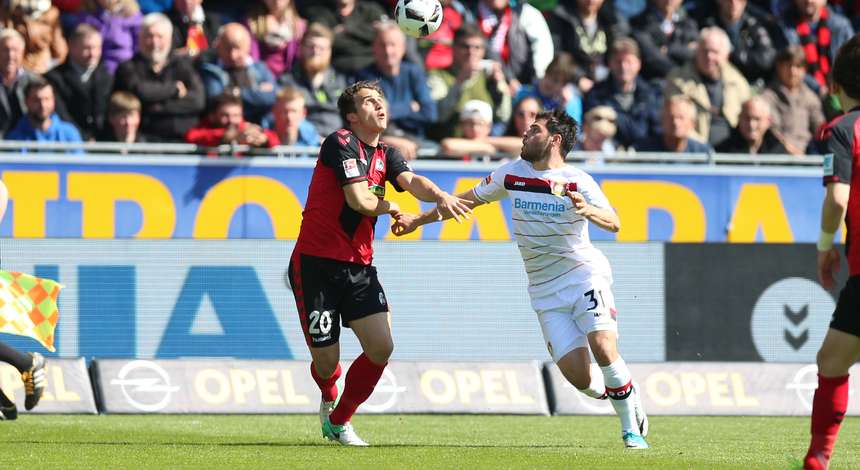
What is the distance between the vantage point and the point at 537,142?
1003 cm

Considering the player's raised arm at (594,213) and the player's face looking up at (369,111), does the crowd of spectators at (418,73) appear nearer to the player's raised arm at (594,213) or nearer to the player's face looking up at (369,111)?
the player's face looking up at (369,111)

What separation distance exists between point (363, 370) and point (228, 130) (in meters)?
5.50

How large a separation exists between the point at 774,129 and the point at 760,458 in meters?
8.03

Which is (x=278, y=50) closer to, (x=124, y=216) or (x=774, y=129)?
(x=124, y=216)

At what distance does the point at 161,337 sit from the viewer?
45.7ft

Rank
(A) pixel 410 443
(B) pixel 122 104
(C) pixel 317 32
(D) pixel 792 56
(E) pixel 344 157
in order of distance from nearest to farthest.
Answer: (E) pixel 344 157, (A) pixel 410 443, (B) pixel 122 104, (C) pixel 317 32, (D) pixel 792 56

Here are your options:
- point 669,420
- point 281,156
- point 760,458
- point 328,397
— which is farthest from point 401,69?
point 760,458

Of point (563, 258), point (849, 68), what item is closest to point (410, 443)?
point (563, 258)

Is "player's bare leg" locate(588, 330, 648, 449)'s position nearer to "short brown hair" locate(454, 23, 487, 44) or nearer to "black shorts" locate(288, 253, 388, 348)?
"black shorts" locate(288, 253, 388, 348)

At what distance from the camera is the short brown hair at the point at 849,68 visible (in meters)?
7.12

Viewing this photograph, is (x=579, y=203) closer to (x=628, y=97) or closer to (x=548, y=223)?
(x=548, y=223)

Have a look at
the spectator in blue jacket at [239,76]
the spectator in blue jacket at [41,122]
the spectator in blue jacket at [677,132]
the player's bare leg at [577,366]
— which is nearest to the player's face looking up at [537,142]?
the player's bare leg at [577,366]

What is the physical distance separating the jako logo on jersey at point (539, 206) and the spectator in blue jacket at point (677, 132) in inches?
231

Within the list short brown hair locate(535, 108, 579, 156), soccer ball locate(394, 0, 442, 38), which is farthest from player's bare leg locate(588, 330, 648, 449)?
soccer ball locate(394, 0, 442, 38)
